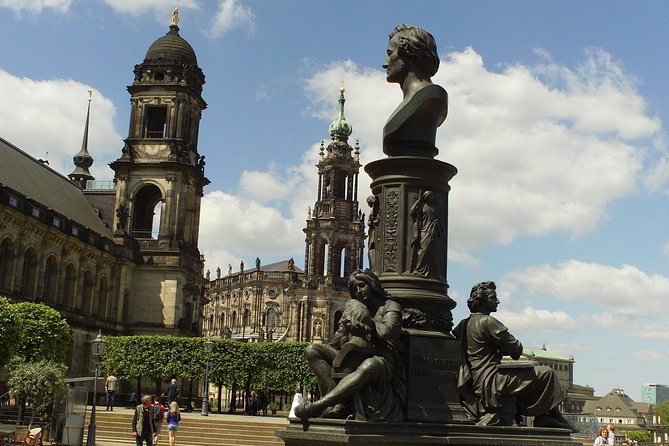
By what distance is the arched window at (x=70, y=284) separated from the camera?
49719 millimetres

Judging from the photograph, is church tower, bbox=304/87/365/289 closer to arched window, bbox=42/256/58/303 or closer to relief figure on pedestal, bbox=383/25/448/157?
arched window, bbox=42/256/58/303

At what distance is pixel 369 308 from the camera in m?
8.54

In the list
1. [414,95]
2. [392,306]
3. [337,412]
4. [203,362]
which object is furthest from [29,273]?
[337,412]

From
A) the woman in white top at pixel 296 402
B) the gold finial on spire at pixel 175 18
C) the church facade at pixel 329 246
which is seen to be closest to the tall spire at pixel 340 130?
the church facade at pixel 329 246

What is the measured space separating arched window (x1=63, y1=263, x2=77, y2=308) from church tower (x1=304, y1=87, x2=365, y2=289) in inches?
1695

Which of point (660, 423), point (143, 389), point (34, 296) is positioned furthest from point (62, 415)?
point (660, 423)

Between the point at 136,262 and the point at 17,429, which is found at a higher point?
the point at 136,262

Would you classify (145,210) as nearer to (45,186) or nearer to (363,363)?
(45,186)

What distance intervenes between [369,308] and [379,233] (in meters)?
1.10

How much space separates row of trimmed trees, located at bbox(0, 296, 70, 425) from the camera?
2427 cm

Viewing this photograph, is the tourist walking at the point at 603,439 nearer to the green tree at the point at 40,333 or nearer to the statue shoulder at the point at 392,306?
the statue shoulder at the point at 392,306

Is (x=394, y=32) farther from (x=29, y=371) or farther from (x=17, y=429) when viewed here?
(x=29, y=371)

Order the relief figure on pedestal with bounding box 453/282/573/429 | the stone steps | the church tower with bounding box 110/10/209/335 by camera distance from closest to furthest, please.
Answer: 1. the relief figure on pedestal with bounding box 453/282/573/429
2. the stone steps
3. the church tower with bounding box 110/10/209/335

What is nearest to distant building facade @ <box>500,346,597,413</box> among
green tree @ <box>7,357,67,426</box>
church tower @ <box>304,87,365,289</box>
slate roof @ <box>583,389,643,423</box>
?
slate roof @ <box>583,389,643,423</box>
